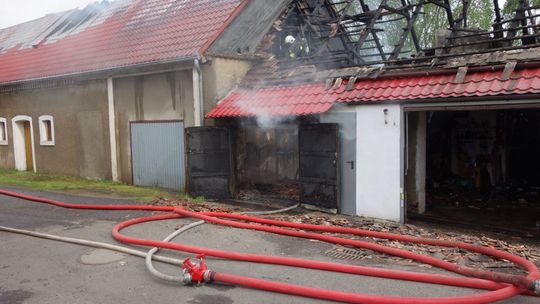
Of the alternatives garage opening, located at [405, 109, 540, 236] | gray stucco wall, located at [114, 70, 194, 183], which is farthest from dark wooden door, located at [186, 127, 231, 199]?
garage opening, located at [405, 109, 540, 236]

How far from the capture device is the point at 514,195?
11.8 meters

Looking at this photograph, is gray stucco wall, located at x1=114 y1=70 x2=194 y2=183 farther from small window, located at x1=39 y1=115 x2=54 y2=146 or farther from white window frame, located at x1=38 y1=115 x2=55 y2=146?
small window, located at x1=39 y1=115 x2=54 y2=146

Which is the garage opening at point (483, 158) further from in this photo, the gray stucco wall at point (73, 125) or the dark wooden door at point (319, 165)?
the gray stucco wall at point (73, 125)

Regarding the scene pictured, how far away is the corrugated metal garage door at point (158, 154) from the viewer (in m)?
11.8

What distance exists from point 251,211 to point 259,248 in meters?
2.89

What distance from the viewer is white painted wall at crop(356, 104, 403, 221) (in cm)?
844

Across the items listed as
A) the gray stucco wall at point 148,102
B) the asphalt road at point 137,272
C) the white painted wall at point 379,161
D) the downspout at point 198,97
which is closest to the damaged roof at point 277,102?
the downspout at point 198,97

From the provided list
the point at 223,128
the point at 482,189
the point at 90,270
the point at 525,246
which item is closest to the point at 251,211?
the point at 223,128

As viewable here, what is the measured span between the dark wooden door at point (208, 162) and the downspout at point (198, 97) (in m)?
0.49

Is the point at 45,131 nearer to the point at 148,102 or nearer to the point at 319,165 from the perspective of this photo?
the point at 148,102

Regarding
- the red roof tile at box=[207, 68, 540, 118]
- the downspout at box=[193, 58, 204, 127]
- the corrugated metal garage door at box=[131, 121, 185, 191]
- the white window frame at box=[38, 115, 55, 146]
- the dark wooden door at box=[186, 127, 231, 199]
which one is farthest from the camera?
the white window frame at box=[38, 115, 55, 146]

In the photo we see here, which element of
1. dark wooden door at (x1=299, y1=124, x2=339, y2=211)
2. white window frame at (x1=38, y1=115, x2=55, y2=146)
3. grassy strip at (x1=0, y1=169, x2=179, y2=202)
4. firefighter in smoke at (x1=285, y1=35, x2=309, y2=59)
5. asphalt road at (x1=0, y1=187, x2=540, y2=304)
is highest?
firefighter in smoke at (x1=285, y1=35, x2=309, y2=59)

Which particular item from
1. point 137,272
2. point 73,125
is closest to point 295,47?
point 73,125

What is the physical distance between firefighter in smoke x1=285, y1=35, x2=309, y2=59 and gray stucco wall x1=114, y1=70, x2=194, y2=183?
4145 mm
